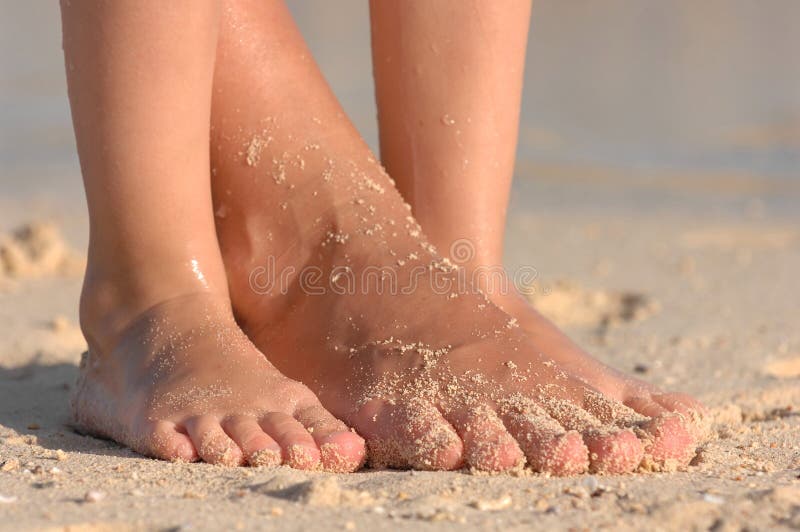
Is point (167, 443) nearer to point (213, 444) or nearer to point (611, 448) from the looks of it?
point (213, 444)

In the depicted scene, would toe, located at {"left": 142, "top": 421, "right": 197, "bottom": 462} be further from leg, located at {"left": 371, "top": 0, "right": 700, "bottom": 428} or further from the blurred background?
the blurred background

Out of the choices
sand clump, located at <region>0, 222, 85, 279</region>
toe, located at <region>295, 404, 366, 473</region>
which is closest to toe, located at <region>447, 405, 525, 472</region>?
toe, located at <region>295, 404, 366, 473</region>

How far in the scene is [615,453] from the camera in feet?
4.68

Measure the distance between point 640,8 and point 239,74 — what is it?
386 inches

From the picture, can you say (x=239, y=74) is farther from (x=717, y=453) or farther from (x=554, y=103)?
(x=554, y=103)

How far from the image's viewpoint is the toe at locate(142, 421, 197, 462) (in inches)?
59.2

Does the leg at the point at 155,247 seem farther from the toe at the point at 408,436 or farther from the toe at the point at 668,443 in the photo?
the toe at the point at 668,443

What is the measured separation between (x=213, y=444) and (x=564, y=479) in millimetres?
441

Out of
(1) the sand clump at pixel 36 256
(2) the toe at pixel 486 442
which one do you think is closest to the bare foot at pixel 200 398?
(2) the toe at pixel 486 442

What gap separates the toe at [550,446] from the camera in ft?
4.70

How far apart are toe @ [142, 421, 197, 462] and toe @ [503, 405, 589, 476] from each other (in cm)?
41

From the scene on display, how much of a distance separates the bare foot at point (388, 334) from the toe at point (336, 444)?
0.03 m

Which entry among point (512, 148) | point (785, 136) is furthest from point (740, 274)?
point (785, 136)

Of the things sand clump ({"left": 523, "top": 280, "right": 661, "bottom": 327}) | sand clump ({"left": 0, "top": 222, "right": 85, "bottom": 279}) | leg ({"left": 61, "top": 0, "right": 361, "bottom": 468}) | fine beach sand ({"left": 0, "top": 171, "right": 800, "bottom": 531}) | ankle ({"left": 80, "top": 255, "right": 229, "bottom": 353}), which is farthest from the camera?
sand clump ({"left": 0, "top": 222, "right": 85, "bottom": 279})
